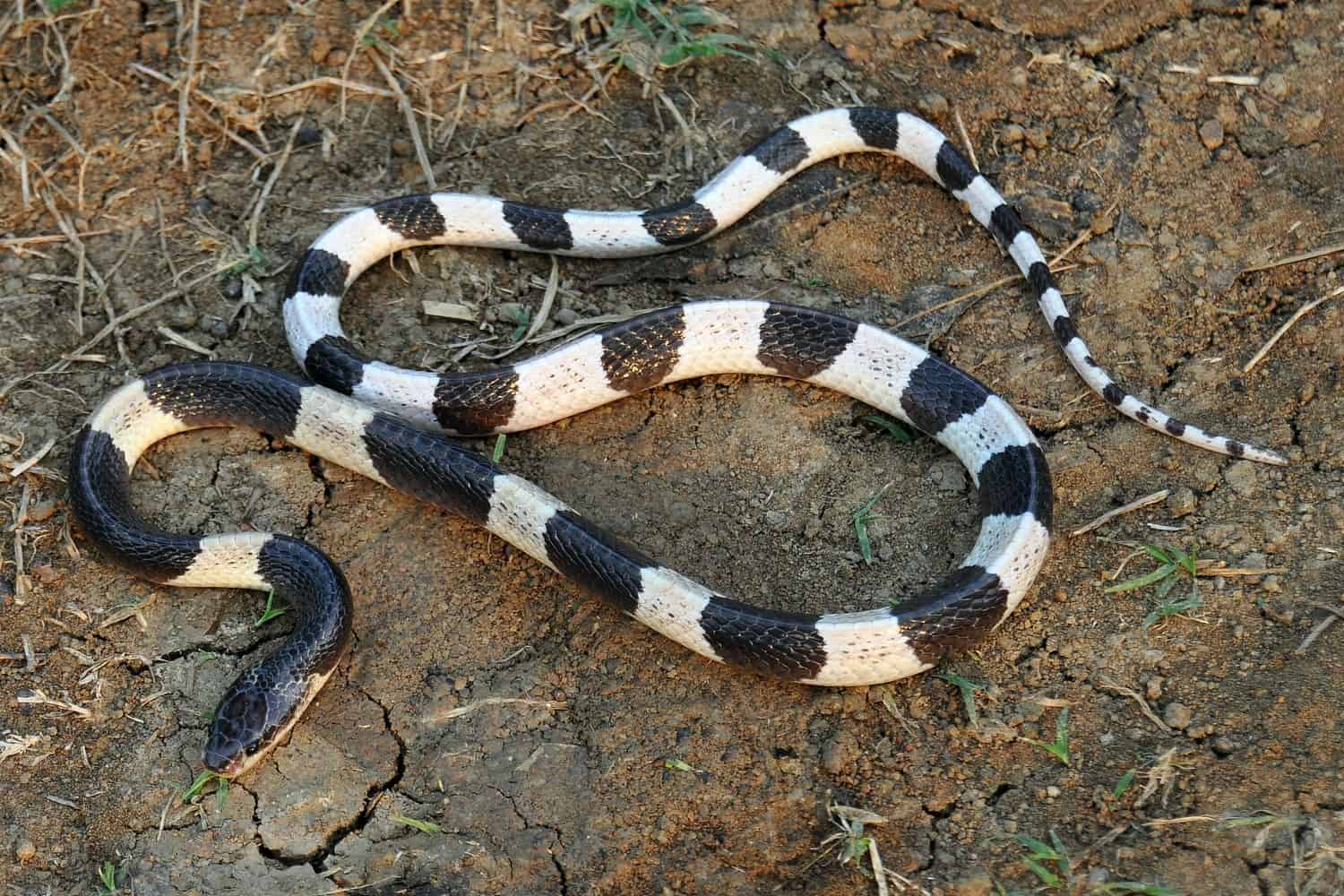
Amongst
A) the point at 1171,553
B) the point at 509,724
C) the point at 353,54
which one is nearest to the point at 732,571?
the point at 509,724

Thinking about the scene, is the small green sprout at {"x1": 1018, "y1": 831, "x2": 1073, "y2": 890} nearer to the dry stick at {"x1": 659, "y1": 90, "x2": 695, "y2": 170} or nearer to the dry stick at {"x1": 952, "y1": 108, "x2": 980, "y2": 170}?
the dry stick at {"x1": 952, "y1": 108, "x2": 980, "y2": 170}

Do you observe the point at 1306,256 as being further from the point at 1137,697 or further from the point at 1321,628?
the point at 1137,697

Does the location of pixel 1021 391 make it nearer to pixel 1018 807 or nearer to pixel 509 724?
pixel 1018 807

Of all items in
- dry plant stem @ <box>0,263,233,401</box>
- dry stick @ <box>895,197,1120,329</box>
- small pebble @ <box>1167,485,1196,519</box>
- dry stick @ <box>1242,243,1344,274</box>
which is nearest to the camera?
small pebble @ <box>1167,485,1196,519</box>

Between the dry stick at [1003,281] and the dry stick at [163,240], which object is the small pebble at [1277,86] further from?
the dry stick at [163,240]

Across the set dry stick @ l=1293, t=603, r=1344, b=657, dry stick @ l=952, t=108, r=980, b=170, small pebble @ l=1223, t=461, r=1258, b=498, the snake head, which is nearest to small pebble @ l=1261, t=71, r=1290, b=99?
dry stick @ l=952, t=108, r=980, b=170

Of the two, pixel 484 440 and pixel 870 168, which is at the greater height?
pixel 870 168
